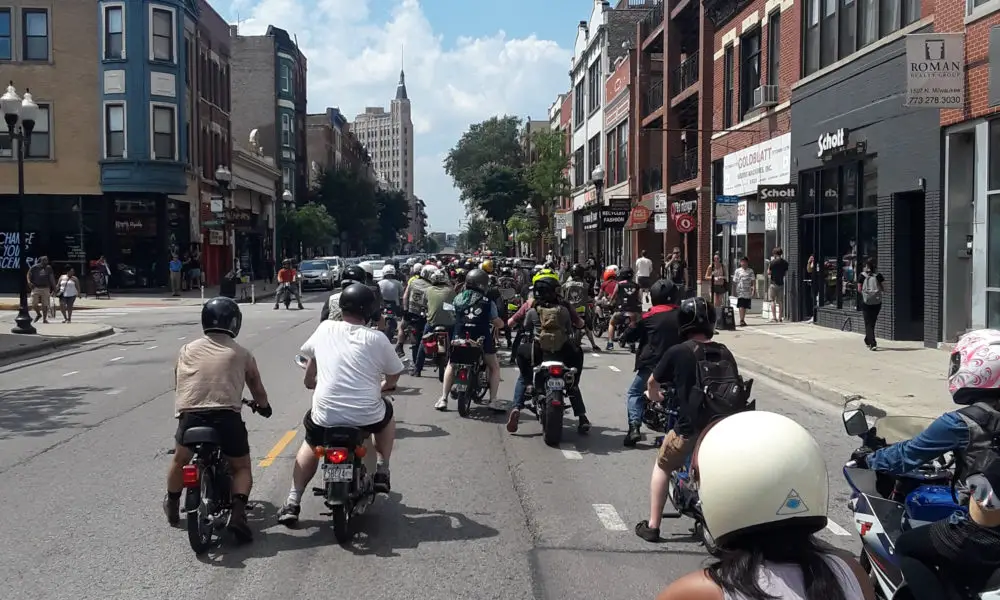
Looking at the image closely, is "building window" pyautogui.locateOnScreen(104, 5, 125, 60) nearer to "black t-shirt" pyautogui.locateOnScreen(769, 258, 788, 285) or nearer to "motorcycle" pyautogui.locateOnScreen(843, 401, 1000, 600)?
"black t-shirt" pyautogui.locateOnScreen(769, 258, 788, 285)

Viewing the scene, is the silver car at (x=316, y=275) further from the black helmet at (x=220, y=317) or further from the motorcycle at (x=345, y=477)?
the motorcycle at (x=345, y=477)

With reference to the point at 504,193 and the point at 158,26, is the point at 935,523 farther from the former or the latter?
the point at 504,193

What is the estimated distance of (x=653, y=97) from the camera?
41.6 metres

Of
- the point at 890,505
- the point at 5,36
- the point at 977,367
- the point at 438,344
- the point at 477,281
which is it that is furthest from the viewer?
the point at 5,36

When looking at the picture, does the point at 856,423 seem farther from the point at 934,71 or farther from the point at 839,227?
the point at 839,227

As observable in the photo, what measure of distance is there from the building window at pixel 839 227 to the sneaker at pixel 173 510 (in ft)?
55.3

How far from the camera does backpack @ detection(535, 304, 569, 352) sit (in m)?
9.73

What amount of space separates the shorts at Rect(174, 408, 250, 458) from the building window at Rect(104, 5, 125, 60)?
38638 mm

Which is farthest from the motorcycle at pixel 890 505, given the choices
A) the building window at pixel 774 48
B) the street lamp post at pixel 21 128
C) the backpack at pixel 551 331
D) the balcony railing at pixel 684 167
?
the balcony railing at pixel 684 167

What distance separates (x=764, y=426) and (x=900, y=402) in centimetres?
1052

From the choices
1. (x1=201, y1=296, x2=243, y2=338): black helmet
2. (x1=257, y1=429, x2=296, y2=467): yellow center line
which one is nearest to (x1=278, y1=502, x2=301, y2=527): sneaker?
(x1=201, y1=296, x2=243, y2=338): black helmet

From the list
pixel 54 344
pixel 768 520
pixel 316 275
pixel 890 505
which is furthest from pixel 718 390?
pixel 316 275

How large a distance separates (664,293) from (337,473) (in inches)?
154

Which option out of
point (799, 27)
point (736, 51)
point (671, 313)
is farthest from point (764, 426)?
point (736, 51)
